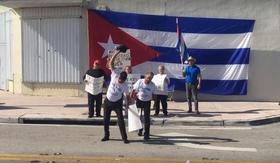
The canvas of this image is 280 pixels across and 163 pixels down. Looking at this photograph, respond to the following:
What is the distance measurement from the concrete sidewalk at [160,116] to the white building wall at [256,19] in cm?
61

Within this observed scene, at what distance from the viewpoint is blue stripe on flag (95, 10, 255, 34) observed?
1927 cm

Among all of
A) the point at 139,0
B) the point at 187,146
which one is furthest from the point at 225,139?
the point at 139,0

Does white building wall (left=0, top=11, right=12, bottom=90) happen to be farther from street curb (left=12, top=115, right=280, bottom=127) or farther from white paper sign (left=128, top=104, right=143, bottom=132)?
white paper sign (left=128, top=104, right=143, bottom=132)

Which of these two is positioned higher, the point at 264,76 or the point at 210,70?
the point at 210,70

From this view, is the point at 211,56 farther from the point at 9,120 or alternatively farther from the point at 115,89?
the point at 115,89

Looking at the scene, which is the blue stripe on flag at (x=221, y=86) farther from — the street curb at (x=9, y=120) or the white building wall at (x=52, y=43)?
the street curb at (x=9, y=120)

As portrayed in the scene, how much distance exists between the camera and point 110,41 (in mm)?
19531

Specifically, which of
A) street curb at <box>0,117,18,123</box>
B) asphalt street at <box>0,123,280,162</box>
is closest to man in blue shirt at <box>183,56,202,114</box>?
asphalt street at <box>0,123,280,162</box>

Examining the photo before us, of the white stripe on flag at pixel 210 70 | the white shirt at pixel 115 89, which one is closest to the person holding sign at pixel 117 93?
the white shirt at pixel 115 89

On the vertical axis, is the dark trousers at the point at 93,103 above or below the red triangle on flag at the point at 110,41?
below

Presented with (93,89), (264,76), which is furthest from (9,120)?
(264,76)

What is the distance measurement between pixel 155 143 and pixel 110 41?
26.1 ft

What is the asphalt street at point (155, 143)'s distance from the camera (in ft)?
35.1

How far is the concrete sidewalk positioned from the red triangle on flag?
1.68m
